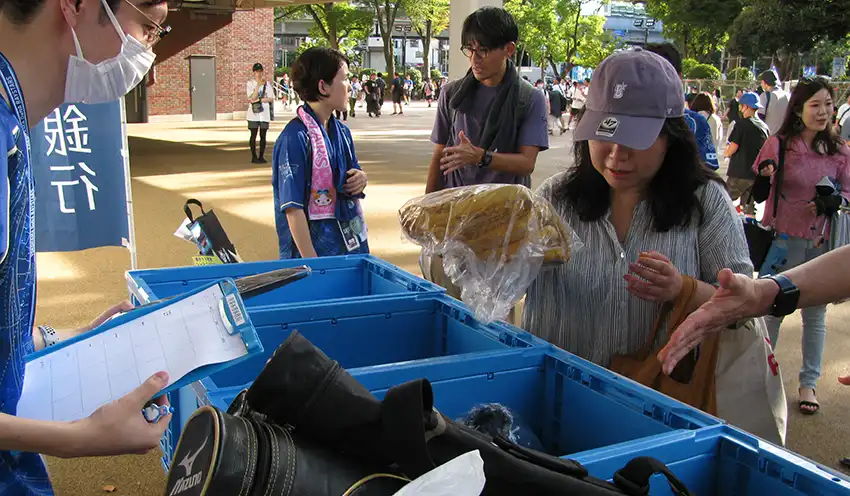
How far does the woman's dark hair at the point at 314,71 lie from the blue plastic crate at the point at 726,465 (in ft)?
9.05

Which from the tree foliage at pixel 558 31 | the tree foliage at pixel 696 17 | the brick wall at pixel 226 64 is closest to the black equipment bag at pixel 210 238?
the brick wall at pixel 226 64

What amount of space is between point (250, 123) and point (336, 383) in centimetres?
1453

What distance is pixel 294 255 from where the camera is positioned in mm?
Answer: 3895

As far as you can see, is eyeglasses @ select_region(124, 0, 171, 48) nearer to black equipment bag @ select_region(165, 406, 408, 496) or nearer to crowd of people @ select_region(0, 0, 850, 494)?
crowd of people @ select_region(0, 0, 850, 494)

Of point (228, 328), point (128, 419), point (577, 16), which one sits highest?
point (577, 16)

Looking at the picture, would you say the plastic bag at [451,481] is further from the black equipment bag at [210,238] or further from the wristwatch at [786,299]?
the black equipment bag at [210,238]

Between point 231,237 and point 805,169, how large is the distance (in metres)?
5.92

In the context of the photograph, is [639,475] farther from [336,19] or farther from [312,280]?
[336,19]

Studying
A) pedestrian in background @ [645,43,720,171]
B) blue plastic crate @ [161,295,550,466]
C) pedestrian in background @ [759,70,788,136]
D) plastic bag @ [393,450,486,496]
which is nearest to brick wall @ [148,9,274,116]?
pedestrian in background @ [759,70,788,136]

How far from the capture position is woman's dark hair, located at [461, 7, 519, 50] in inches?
154

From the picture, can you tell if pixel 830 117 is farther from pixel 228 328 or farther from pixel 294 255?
pixel 228 328

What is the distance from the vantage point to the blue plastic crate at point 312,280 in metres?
3.00

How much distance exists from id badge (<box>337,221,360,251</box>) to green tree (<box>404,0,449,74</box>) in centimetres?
4052

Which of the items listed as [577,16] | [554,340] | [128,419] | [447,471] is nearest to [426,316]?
[554,340]
